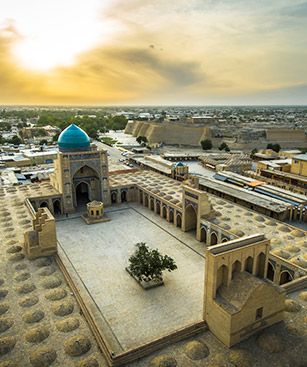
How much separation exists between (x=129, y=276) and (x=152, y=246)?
5.75m

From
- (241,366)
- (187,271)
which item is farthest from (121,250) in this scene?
(241,366)

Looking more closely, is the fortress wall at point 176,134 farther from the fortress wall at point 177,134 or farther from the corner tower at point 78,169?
the corner tower at point 78,169

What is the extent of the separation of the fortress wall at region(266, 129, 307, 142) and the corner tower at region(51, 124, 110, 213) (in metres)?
A: 77.4

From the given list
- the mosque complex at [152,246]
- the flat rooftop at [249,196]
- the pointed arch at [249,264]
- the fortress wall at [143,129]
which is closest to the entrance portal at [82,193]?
the mosque complex at [152,246]

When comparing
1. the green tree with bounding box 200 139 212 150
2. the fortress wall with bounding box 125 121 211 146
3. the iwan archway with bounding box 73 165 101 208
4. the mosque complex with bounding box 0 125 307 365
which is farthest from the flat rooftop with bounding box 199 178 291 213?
the fortress wall with bounding box 125 121 211 146

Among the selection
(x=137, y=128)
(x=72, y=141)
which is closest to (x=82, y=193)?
(x=72, y=141)

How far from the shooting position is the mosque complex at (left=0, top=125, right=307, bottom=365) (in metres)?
17.0

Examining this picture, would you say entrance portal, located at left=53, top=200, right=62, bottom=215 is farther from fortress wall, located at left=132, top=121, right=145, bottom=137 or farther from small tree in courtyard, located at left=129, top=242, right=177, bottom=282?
fortress wall, located at left=132, top=121, right=145, bottom=137

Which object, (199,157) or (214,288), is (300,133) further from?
(214,288)

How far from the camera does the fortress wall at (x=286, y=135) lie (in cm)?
10494

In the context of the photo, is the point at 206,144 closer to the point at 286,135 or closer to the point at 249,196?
the point at 286,135

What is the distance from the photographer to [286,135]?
4173 inches

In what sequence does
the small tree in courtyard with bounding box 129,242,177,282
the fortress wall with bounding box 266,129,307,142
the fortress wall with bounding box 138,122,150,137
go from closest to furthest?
the small tree in courtyard with bounding box 129,242,177,282 < the fortress wall with bounding box 266,129,307,142 < the fortress wall with bounding box 138,122,150,137

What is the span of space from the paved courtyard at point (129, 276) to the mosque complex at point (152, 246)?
86 mm
